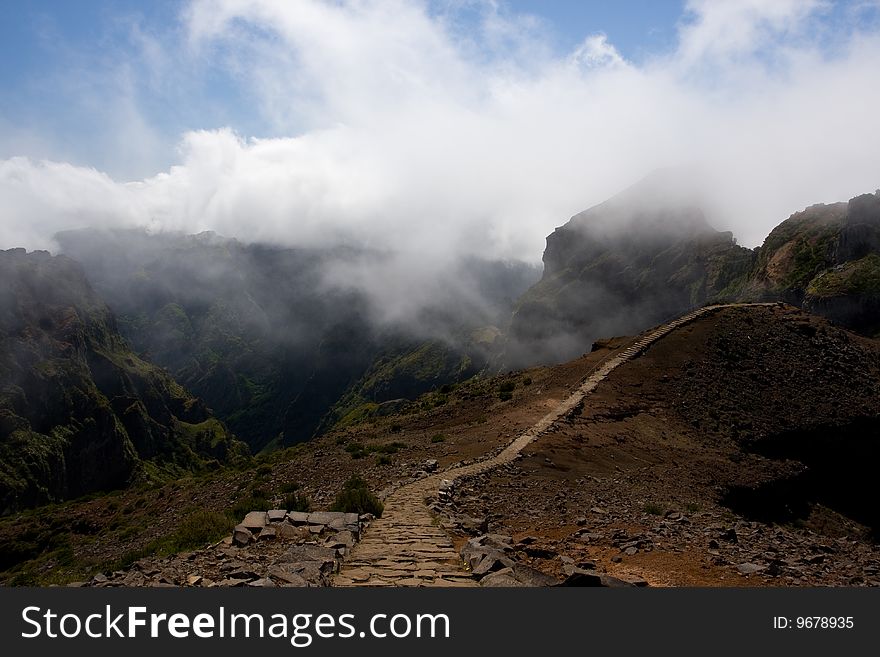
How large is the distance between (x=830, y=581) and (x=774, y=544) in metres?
3.52

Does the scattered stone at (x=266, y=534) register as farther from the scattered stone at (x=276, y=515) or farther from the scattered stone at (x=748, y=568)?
the scattered stone at (x=748, y=568)

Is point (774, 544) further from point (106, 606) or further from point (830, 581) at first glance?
point (106, 606)

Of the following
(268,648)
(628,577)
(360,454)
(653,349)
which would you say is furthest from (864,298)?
(268,648)

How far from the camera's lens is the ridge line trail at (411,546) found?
1162 centimetres

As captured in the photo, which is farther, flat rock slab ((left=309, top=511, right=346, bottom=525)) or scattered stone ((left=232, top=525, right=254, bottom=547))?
flat rock slab ((left=309, top=511, right=346, bottom=525))

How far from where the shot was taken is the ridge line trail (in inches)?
458

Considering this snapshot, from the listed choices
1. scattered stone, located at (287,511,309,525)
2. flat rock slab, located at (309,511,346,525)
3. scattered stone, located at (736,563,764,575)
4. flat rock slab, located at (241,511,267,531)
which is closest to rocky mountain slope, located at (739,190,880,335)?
scattered stone, located at (736,563,764,575)

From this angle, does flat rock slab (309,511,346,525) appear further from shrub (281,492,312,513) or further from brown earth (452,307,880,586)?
brown earth (452,307,880,586)

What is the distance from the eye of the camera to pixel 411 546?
1480 cm

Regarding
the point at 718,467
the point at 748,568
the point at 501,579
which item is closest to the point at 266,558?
the point at 501,579

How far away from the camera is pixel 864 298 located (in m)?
102

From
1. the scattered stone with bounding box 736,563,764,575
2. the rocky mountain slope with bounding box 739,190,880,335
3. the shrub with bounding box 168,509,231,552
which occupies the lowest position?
the scattered stone with bounding box 736,563,764,575

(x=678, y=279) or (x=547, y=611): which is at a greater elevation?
(x=678, y=279)

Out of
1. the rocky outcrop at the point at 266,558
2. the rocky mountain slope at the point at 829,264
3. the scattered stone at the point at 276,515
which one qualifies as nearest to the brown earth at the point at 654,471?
the rocky outcrop at the point at 266,558
